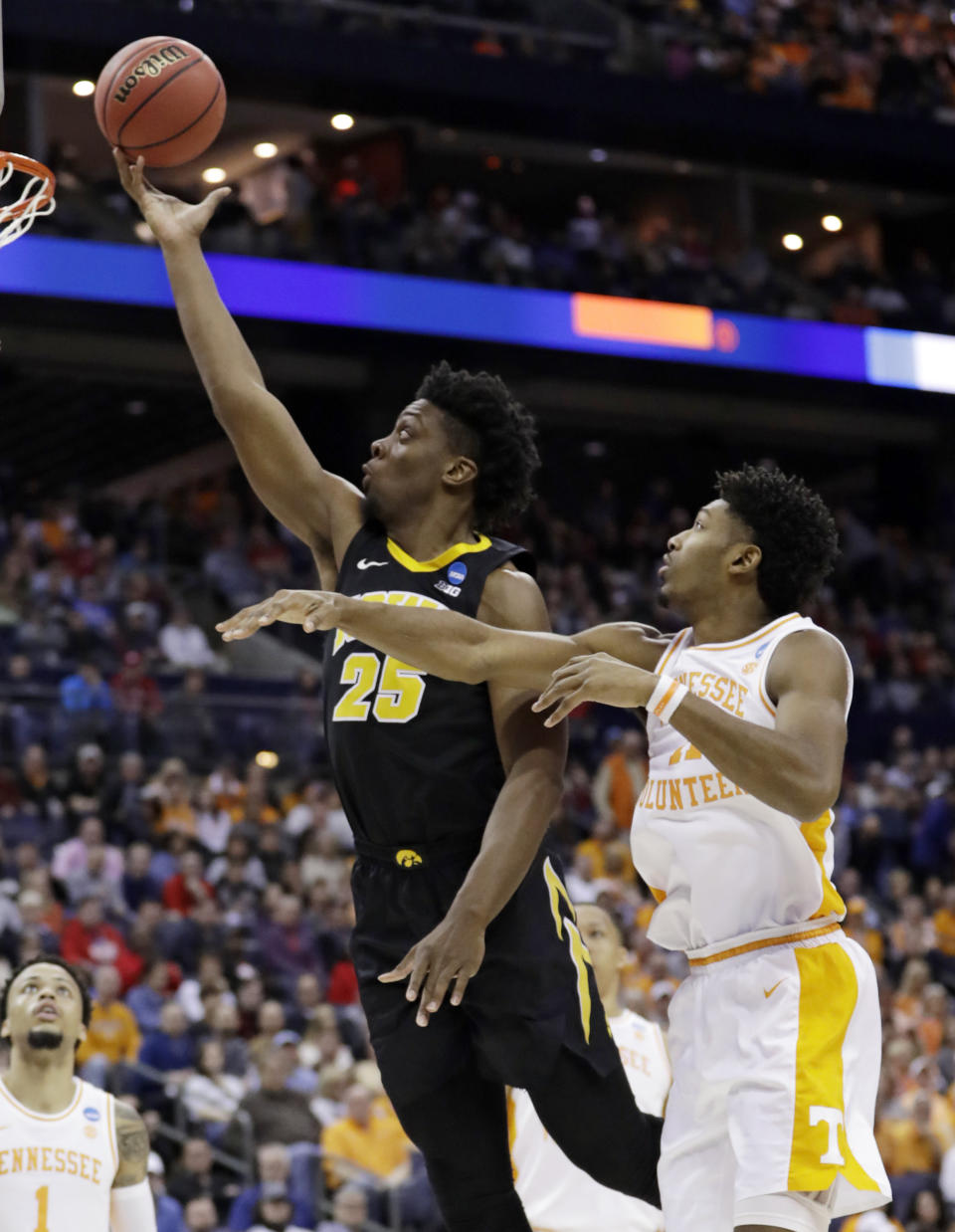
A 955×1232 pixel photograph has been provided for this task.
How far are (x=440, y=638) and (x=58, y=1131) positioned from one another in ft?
8.49

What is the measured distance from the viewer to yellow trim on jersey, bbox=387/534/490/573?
4258mm

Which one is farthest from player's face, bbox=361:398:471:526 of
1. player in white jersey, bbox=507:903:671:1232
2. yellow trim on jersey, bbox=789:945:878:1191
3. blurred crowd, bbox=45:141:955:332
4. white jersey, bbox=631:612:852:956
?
blurred crowd, bbox=45:141:955:332

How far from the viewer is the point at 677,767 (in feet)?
13.0

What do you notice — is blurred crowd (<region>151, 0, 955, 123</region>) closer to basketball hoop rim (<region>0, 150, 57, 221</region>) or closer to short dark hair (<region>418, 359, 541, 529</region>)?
basketball hoop rim (<region>0, 150, 57, 221</region>)

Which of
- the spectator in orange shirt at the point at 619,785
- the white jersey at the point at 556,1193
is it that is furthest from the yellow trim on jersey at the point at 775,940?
the spectator in orange shirt at the point at 619,785

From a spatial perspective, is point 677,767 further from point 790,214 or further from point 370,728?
Result: point 790,214

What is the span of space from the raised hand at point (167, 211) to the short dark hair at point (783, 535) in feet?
4.59

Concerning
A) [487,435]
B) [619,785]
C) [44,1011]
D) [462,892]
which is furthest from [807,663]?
[619,785]

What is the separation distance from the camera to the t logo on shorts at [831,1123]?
3656 mm

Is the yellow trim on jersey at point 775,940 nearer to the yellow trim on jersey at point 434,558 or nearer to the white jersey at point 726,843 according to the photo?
the white jersey at point 726,843

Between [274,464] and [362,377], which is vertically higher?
[274,464]

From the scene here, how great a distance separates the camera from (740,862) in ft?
12.6

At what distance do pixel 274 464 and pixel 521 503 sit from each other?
1.95 feet

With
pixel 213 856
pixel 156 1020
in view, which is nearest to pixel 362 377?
pixel 213 856
